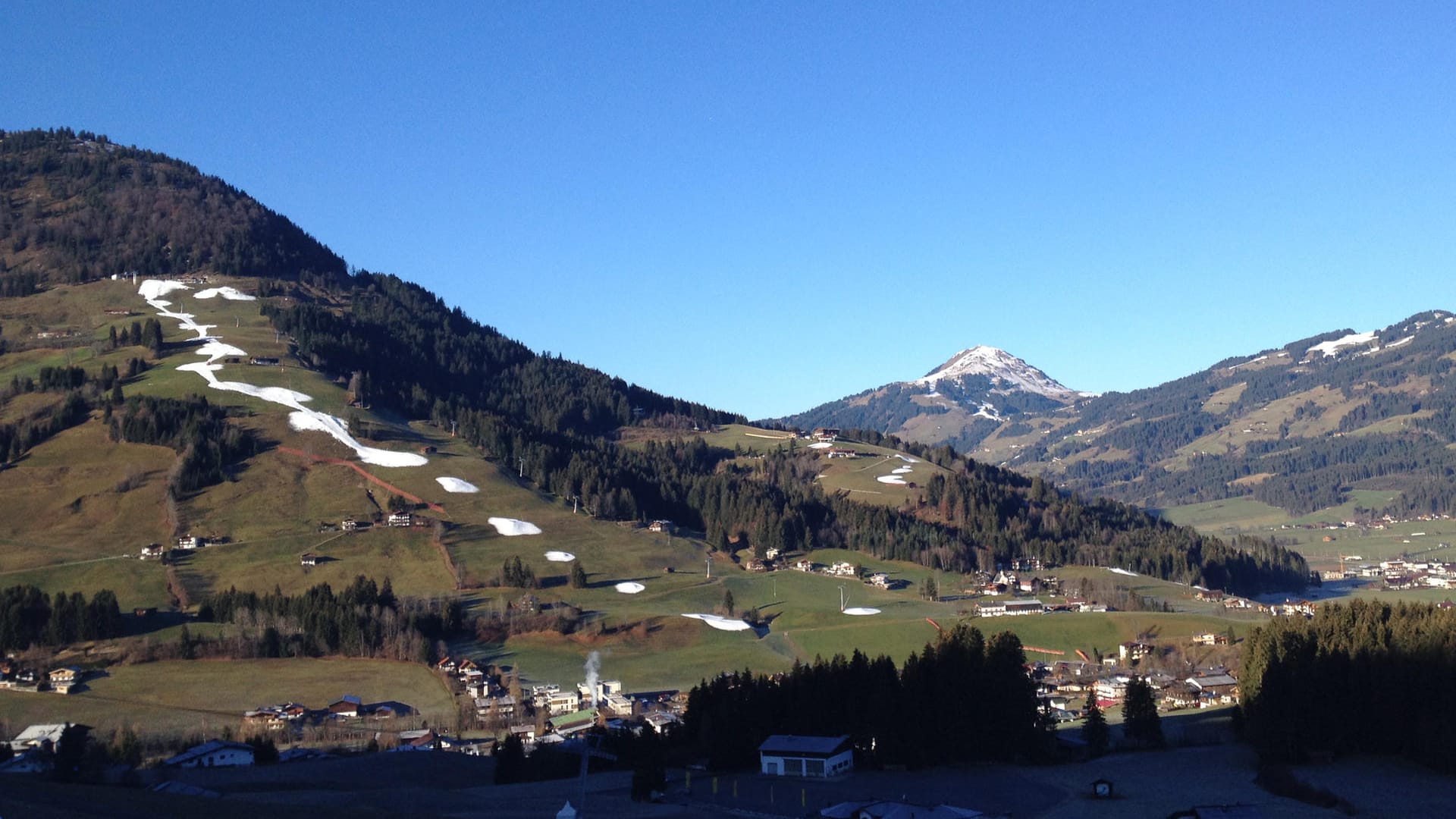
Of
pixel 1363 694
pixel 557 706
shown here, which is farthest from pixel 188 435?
pixel 1363 694

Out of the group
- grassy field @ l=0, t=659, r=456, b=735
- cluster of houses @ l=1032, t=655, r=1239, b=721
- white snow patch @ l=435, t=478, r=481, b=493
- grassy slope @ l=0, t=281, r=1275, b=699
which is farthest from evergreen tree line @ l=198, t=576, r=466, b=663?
cluster of houses @ l=1032, t=655, r=1239, b=721

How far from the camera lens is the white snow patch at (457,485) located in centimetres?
13638

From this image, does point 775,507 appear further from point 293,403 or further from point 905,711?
point 905,711

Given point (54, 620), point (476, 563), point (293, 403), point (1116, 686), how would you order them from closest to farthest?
point (1116, 686) < point (54, 620) < point (476, 563) < point (293, 403)

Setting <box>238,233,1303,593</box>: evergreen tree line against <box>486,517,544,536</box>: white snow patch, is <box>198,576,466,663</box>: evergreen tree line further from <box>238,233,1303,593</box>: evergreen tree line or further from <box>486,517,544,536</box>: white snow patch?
<box>238,233,1303,593</box>: evergreen tree line

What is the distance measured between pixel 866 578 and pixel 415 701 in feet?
201

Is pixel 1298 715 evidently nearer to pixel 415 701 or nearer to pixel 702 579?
pixel 415 701

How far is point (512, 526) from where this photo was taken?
422ft

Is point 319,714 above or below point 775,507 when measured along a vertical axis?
below

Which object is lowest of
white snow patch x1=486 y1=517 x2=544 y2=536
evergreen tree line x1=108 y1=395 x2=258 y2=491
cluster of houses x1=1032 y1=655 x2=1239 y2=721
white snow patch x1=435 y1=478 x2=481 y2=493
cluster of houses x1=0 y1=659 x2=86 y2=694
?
cluster of houses x1=0 y1=659 x2=86 y2=694

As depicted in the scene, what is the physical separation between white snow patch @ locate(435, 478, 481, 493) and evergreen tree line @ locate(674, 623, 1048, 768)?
254 ft

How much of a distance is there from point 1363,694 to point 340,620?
67.5 meters

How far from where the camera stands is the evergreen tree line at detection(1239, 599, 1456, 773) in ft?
185

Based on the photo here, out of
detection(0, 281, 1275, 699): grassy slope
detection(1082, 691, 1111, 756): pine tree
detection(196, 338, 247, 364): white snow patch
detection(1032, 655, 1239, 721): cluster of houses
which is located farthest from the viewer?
detection(196, 338, 247, 364): white snow patch
